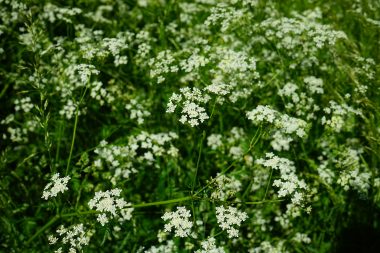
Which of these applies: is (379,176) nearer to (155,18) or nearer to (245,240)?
(245,240)

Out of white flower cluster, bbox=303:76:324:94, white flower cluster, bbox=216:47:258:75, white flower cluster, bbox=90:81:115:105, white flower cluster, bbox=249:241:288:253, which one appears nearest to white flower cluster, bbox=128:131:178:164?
white flower cluster, bbox=90:81:115:105

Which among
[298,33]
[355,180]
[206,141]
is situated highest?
[298,33]

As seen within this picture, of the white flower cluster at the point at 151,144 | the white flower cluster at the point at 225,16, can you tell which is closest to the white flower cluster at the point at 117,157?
the white flower cluster at the point at 151,144

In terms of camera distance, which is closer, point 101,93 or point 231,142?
point 101,93

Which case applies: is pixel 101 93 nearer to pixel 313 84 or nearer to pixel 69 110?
pixel 69 110

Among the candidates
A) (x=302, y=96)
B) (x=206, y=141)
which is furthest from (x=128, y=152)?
(x=302, y=96)

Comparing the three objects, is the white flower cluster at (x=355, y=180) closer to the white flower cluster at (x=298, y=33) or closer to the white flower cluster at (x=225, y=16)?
the white flower cluster at (x=298, y=33)

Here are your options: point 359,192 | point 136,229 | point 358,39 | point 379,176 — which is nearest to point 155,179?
point 136,229

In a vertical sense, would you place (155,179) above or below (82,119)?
below

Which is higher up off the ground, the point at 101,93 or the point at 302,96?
the point at 302,96
